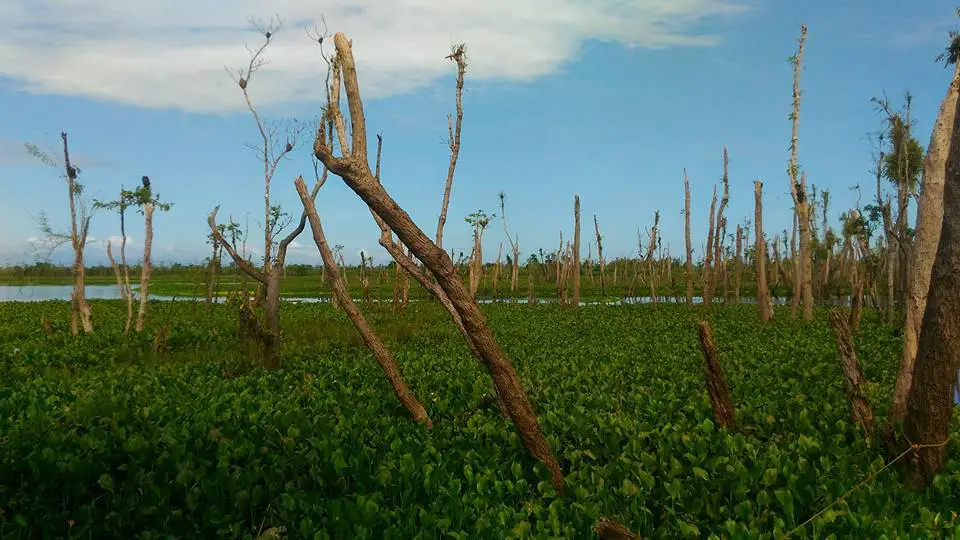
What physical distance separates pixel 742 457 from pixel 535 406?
Answer: 268 cm

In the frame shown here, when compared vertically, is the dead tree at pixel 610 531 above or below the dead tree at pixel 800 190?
below

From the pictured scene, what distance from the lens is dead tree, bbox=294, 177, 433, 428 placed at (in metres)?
6.93

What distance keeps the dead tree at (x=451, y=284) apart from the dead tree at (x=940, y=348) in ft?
8.97

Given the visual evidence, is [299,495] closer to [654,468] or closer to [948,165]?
[654,468]

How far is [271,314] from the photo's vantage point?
1131 centimetres

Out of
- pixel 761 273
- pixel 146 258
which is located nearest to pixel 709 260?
pixel 761 273

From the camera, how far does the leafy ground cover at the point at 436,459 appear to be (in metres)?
4.30

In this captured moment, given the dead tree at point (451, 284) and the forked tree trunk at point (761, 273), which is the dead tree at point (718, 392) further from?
the forked tree trunk at point (761, 273)

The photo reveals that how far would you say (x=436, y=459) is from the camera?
17.8 ft

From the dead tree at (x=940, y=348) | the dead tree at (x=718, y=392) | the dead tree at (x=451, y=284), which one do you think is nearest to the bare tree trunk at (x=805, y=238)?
the dead tree at (x=718, y=392)

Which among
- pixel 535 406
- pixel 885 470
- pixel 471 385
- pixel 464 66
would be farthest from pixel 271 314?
pixel 464 66

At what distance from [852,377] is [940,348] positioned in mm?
1470

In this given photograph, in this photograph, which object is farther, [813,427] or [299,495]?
[813,427]

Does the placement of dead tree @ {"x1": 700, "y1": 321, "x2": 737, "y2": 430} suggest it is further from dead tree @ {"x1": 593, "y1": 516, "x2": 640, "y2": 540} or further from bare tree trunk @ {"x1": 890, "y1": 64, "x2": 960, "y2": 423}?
dead tree @ {"x1": 593, "y1": 516, "x2": 640, "y2": 540}
